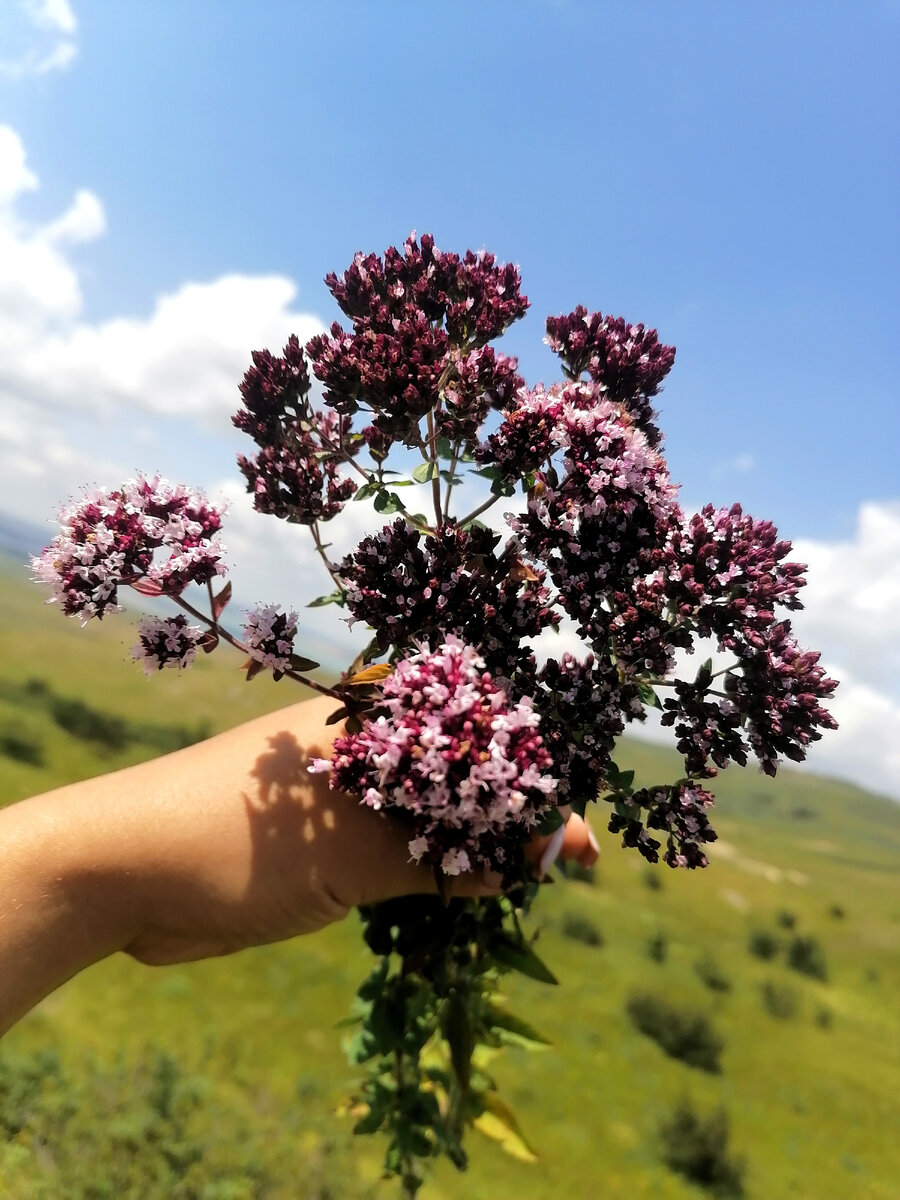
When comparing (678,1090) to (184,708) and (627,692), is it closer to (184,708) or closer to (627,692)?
(627,692)

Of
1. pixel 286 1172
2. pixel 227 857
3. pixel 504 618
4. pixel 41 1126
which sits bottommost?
pixel 286 1172

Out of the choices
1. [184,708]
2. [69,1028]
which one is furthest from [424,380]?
[184,708]

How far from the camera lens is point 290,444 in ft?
10.7

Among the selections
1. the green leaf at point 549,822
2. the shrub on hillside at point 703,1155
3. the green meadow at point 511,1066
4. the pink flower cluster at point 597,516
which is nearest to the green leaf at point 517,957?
the green meadow at point 511,1066

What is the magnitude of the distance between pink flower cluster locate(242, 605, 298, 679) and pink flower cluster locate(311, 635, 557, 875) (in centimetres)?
52

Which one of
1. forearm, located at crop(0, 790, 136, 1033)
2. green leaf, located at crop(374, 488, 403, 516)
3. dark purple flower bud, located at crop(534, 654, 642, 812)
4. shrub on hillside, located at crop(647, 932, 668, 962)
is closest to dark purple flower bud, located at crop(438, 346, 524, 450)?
green leaf, located at crop(374, 488, 403, 516)

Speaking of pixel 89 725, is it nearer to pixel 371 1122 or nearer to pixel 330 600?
pixel 371 1122

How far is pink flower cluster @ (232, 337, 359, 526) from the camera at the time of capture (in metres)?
3.16

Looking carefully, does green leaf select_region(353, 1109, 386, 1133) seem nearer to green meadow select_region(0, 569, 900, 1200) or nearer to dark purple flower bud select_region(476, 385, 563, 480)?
green meadow select_region(0, 569, 900, 1200)

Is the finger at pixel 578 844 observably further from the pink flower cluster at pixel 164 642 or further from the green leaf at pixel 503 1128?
the pink flower cluster at pixel 164 642

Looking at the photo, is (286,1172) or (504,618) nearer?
(504,618)

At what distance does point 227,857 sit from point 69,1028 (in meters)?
22.9

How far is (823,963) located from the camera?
65.9 meters

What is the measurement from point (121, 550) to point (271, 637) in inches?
26.4
